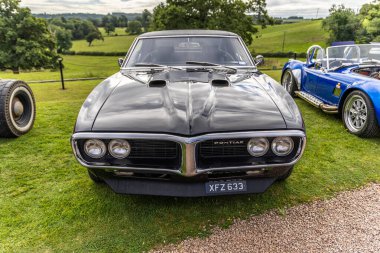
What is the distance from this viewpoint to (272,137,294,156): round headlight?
2.18 m

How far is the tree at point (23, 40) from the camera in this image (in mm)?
33000

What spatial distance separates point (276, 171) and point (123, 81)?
175cm

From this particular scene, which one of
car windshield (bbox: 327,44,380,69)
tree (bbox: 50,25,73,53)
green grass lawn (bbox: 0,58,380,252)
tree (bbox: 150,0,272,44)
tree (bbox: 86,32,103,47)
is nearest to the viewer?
green grass lawn (bbox: 0,58,380,252)

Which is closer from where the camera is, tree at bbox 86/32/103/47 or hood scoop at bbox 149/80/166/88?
hood scoop at bbox 149/80/166/88

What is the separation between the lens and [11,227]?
2.34 metres

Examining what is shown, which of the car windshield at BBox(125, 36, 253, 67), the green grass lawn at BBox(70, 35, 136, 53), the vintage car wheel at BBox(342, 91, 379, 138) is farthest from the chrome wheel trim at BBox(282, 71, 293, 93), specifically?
the green grass lawn at BBox(70, 35, 136, 53)

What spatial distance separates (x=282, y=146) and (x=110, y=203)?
164 centimetres

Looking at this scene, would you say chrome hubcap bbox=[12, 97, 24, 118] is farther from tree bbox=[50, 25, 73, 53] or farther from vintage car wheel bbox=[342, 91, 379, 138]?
tree bbox=[50, 25, 73, 53]

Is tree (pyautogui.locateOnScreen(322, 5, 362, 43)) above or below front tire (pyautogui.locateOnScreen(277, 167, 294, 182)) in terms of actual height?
above

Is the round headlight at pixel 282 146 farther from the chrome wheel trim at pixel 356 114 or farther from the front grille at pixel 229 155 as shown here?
the chrome wheel trim at pixel 356 114

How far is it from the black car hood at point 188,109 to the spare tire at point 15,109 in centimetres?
233

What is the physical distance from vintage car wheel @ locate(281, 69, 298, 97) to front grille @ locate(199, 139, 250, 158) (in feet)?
16.5

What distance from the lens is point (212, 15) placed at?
81.0ft

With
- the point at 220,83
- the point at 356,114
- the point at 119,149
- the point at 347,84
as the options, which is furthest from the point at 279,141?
the point at 347,84
